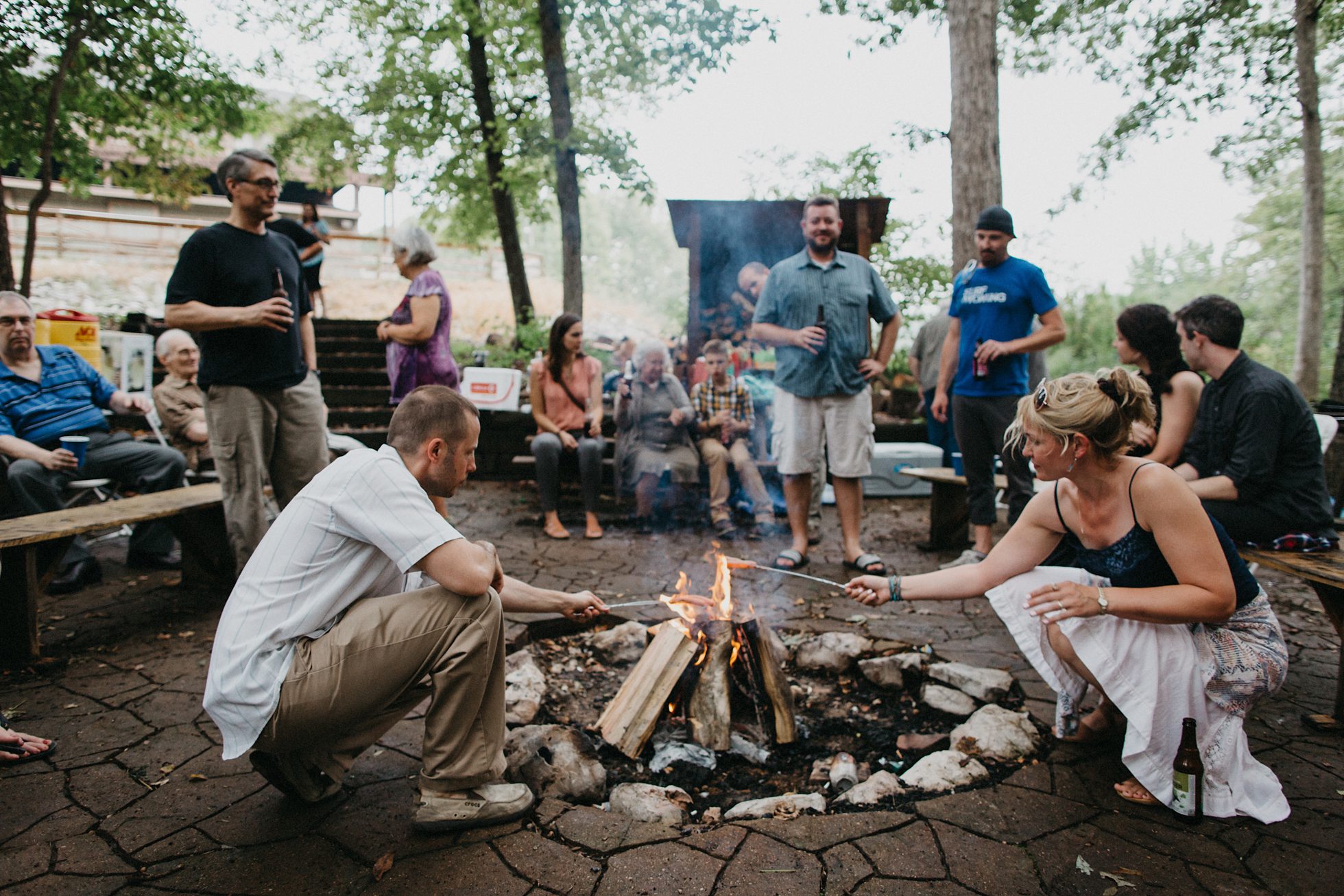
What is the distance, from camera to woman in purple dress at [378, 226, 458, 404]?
5.07 m

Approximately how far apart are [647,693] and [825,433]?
2831 mm

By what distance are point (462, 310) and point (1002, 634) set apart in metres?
21.8

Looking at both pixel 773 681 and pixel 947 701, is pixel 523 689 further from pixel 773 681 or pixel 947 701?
pixel 947 701

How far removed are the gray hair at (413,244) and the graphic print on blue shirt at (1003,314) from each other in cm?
371

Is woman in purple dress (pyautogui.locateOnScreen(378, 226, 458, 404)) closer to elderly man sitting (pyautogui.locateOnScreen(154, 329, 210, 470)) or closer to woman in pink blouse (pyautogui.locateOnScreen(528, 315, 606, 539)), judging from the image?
woman in pink blouse (pyautogui.locateOnScreen(528, 315, 606, 539))

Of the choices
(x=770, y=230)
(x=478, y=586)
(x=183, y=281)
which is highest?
(x=770, y=230)

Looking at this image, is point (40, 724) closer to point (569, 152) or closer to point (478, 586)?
point (478, 586)

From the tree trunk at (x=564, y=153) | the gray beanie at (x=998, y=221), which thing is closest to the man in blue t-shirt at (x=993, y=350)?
the gray beanie at (x=998, y=221)

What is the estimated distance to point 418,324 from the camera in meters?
5.07

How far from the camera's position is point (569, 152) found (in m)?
10.7

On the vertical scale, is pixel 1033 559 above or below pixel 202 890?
above

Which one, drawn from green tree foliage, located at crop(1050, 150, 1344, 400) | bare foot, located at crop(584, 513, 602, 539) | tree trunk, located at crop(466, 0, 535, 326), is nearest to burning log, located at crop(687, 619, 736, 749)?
bare foot, located at crop(584, 513, 602, 539)

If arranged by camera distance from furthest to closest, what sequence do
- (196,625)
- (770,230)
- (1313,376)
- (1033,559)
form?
(1313,376) < (770,230) < (196,625) < (1033,559)

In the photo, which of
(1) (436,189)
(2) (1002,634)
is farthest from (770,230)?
(2) (1002,634)
